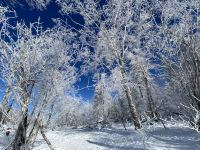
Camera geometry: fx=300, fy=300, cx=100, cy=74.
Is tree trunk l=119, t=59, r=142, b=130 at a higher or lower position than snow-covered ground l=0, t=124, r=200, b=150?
higher

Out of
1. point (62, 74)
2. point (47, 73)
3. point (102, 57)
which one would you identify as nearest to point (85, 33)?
point (102, 57)

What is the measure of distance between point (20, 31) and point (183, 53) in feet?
20.2

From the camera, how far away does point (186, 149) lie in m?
13.6

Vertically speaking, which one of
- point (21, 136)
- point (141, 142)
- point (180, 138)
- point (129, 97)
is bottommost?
point (21, 136)

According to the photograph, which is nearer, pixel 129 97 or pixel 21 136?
pixel 21 136

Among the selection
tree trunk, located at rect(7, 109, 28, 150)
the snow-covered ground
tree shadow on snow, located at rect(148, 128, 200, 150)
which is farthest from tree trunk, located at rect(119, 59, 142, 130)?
tree trunk, located at rect(7, 109, 28, 150)

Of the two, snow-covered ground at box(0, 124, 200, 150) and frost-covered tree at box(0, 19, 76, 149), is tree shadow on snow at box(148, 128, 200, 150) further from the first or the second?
frost-covered tree at box(0, 19, 76, 149)

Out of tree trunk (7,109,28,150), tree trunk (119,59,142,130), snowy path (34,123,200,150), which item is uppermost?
tree trunk (119,59,142,130)

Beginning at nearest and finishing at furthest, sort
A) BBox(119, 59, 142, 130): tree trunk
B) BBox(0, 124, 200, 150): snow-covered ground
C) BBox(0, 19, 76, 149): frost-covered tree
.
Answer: BBox(0, 19, 76, 149): frost-covered tree → BBox(0, 124, 200, 150): snow-covered ground → BBox(119, 59, 142, 130): tree trunk

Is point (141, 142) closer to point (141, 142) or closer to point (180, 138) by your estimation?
point (141, 142)

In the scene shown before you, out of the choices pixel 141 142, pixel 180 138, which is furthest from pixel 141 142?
pixel 180 138

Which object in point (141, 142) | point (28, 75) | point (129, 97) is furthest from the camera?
point (129, 97)

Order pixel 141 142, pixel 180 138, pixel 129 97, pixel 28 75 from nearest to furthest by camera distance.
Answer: pixel 28 75, pixel 141 142, pixel 180 138, pixel 129 97

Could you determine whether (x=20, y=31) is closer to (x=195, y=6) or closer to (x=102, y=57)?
(x=195, y=6)
